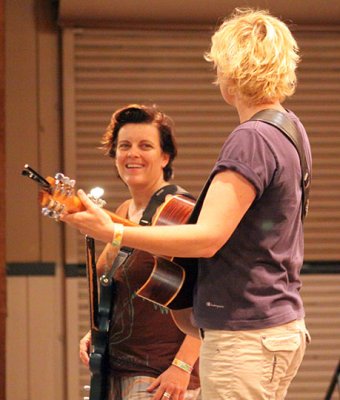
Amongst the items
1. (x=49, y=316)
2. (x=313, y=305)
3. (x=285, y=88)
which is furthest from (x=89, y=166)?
(x=285, y=88)

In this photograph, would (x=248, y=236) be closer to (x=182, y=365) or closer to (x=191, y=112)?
(x=182, y=365)

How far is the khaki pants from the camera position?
2475mm

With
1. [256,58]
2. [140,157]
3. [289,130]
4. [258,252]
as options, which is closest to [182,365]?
[140,157]

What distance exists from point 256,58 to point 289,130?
22cm

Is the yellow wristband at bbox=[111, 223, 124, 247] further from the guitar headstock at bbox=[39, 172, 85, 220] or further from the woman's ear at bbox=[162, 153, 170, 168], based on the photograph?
the woman's ear at bbox=[162, 153, 170, 168]

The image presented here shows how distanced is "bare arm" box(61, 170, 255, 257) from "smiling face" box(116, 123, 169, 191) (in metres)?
1.19

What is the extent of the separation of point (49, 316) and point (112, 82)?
5.29 feet

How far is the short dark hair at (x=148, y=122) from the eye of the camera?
12.3ft

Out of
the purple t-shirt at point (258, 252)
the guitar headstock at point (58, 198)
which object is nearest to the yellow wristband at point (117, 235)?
the guitar headstock at point (58, 198)

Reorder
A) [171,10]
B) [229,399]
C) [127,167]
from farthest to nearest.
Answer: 1. [171,10]
2. [127,167]
3. [229,399]

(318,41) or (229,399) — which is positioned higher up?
(318,41)

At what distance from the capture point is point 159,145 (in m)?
3.75

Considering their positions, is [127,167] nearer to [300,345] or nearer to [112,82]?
[300,345]

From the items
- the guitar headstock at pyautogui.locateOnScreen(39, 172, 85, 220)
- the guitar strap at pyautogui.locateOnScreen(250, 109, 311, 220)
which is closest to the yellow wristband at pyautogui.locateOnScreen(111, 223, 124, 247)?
the guitar headstock at pyautogui.locateOnScreen(39, 172, 85, 220)
